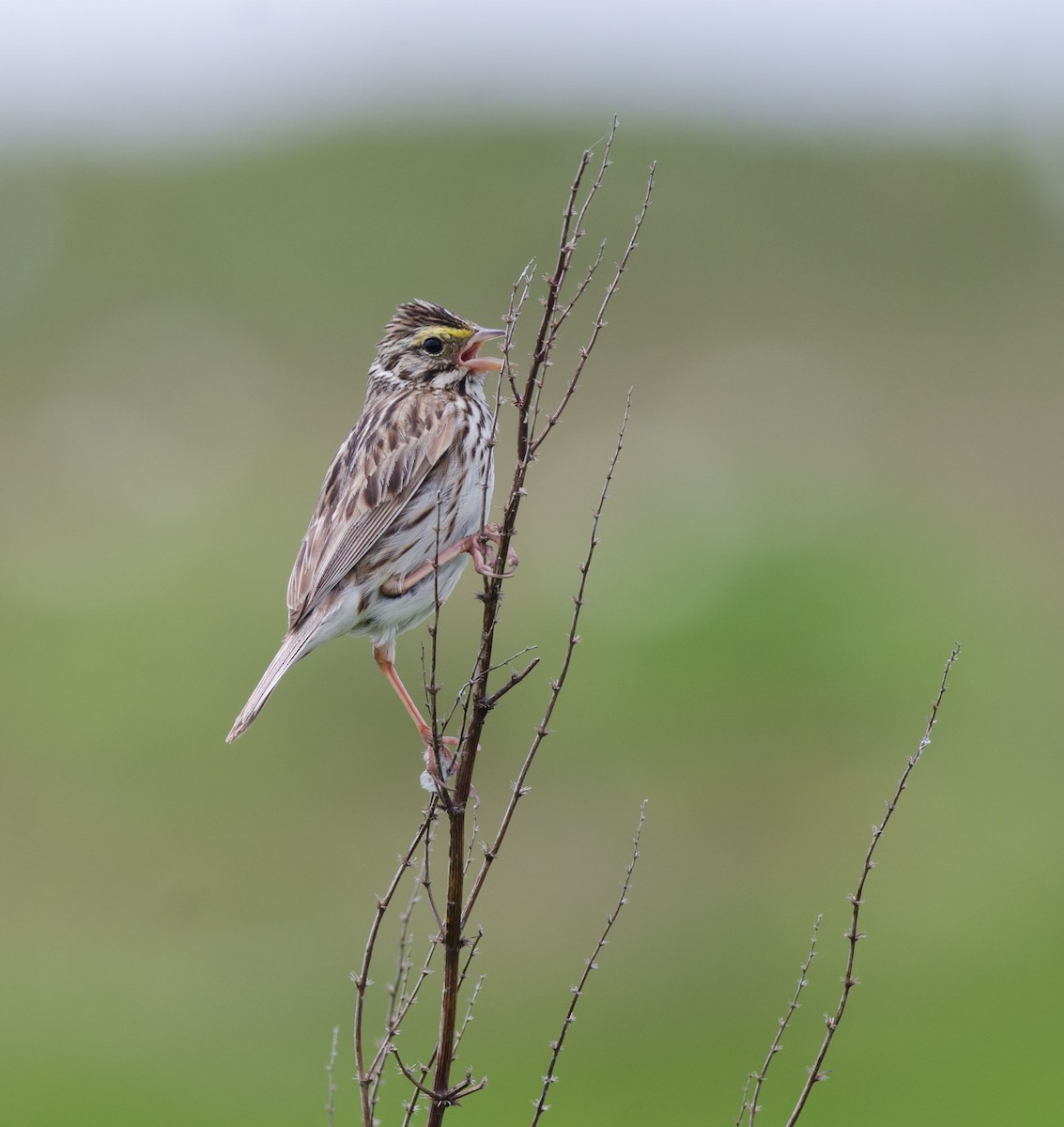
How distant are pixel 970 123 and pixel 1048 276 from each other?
12.7ft

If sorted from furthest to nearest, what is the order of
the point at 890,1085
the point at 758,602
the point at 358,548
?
the point at 758,602 → the point at 890,1085 → the point at 358,548

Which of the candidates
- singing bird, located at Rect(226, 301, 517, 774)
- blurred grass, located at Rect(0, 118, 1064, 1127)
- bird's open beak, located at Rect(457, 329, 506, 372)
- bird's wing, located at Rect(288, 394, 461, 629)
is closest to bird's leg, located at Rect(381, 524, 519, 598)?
singing bird, located at Rect(226, 301, 517, 774)

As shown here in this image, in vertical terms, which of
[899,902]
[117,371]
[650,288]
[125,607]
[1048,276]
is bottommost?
[899,902]

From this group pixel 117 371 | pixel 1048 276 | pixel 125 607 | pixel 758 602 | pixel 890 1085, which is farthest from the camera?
pixel 1048 276

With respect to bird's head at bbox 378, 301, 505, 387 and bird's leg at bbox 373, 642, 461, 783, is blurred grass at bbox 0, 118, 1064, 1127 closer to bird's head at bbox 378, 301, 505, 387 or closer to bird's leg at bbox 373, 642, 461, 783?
bird's leg at bbox 373, 642, 461, 783

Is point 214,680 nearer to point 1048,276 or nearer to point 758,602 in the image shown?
point 758,602

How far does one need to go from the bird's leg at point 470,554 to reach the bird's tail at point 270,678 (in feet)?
1.31

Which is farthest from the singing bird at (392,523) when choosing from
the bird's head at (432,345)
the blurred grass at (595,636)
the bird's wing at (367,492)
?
the blurred grass at (595,636)

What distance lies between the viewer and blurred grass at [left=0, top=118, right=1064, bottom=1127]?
20.3 m

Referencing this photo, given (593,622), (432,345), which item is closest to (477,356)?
(432,345)

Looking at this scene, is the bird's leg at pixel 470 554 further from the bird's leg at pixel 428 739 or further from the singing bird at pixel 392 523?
the bird's leg at pixel 428 739

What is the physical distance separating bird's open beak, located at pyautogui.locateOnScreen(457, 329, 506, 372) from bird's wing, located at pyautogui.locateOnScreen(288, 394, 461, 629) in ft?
0.65

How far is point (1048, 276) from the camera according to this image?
3253cm

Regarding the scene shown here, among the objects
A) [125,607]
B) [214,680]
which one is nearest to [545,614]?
[214,680]
